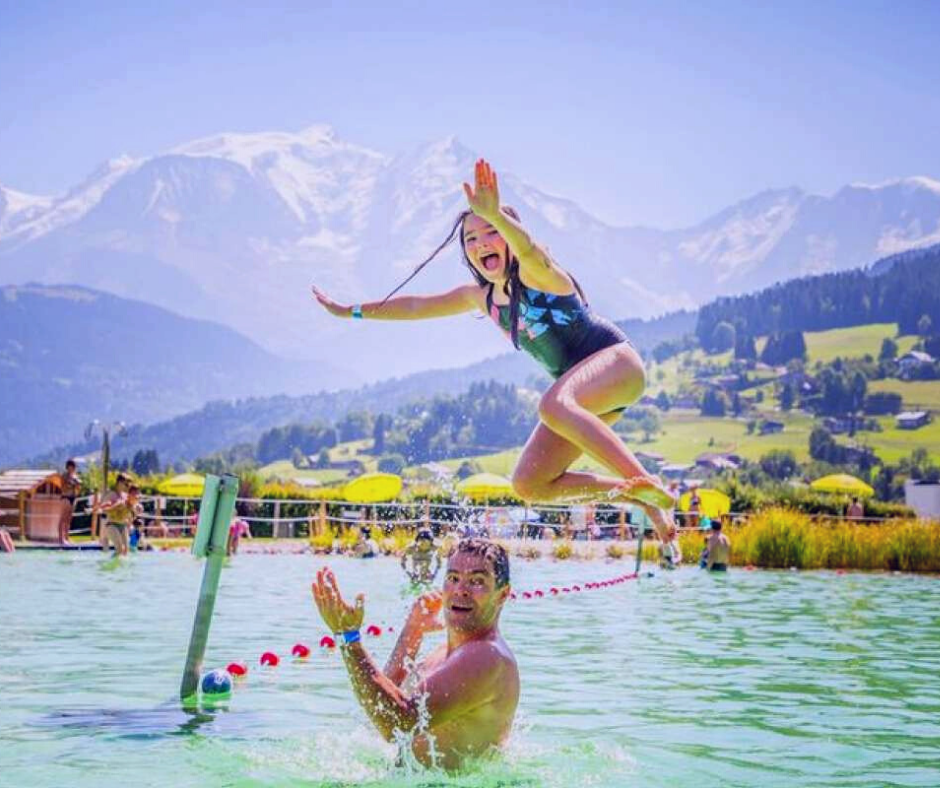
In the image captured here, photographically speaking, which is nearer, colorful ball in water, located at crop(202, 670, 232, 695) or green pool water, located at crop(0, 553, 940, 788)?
green pool water, located at crop(0, 553, 940, 788)

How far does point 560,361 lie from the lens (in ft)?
26.1

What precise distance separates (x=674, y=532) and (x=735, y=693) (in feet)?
14.1

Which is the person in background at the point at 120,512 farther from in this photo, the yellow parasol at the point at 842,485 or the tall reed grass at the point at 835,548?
the yellow parasol at the point at 842,485

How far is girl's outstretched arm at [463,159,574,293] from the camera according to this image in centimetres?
686

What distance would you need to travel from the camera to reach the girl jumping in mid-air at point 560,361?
727cm

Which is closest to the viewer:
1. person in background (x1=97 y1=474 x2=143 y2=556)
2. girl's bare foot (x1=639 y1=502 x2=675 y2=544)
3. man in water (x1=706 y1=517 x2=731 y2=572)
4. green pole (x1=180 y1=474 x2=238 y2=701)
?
girl's bare foot (x1=639 y1=502 x2=675 y2=544)

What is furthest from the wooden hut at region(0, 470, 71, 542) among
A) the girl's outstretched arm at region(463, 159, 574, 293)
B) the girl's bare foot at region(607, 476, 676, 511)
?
the girl's bare foot at region(607, 476, 676, 511)

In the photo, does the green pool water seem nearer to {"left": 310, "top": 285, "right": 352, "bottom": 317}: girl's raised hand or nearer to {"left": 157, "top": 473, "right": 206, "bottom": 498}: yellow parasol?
{"left": 310, "top": 285, "right": 352, "bottom": 317}: girl's raised hand

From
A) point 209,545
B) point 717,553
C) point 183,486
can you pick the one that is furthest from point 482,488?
point 209,545

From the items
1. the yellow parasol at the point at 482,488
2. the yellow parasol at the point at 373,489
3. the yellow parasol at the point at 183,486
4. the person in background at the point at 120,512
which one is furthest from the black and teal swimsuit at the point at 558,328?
the yellow parasol at the point at 373,489

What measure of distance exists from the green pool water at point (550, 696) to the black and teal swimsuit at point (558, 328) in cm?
223

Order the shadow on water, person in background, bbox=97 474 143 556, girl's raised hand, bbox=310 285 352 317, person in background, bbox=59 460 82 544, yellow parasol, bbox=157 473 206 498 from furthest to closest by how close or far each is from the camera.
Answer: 1. yellow parasol, bbox=157 473 206 498
2. person in background, bbox=59 460 82 544
3. person in background, bbox=97 474 143 556
4. the shadow on water
5. girl's raised hand, bbox=310 285 352 317

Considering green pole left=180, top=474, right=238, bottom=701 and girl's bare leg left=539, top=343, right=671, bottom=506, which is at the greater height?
girl's bare leg left=539, top=343, right=671, bottom=506

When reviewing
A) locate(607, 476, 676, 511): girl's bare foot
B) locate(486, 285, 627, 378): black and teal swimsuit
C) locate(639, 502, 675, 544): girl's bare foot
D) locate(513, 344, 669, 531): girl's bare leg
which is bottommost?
locate(639, 502, 675, 544): girl's bare foot
